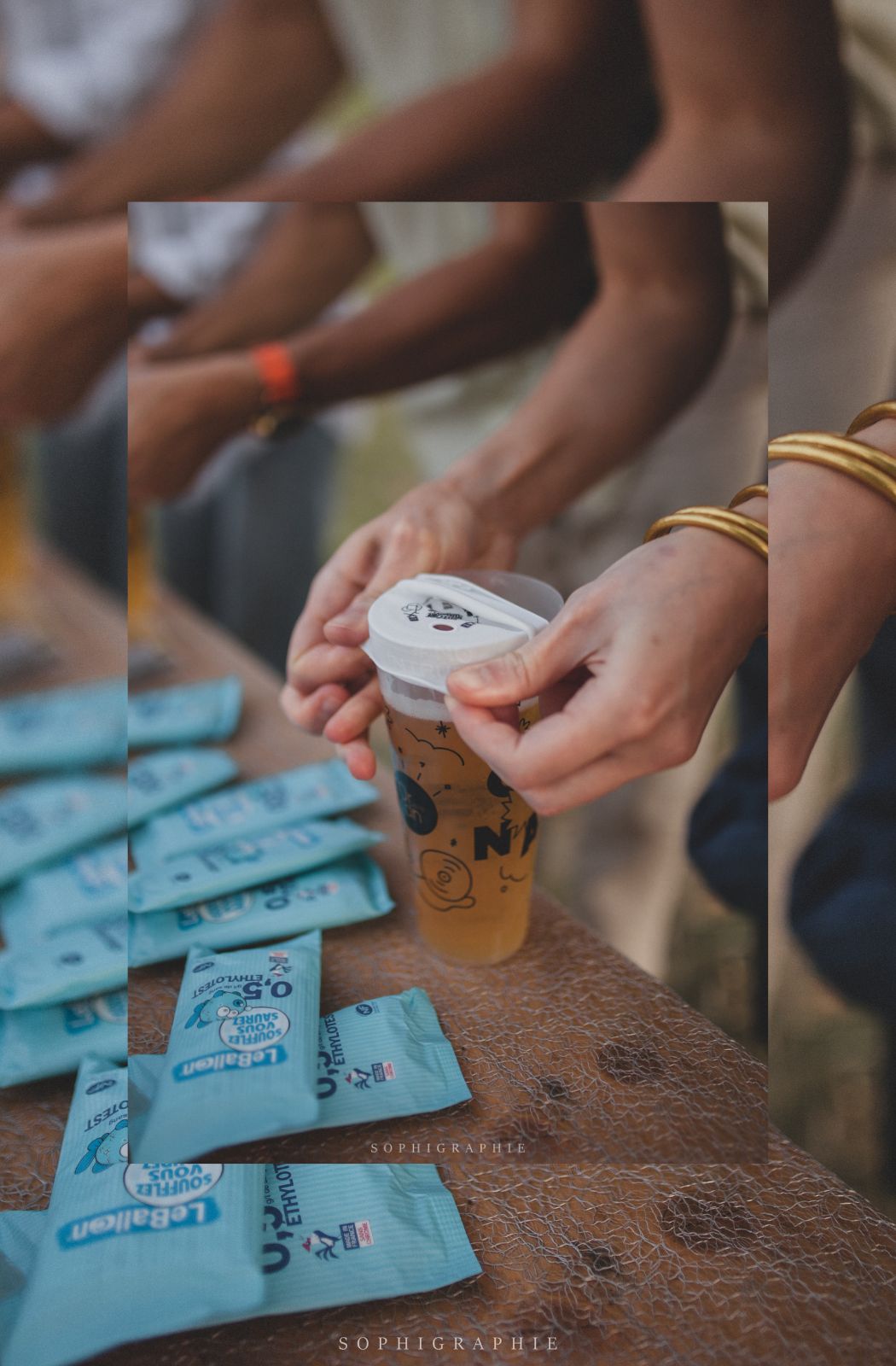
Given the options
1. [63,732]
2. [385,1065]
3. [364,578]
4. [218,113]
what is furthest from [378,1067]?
[218,113]

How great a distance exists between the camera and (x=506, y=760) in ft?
1.24

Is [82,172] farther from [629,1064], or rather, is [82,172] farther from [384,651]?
[629,1064]

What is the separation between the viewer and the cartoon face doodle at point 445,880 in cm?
43

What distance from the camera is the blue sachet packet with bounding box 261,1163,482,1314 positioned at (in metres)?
0.37

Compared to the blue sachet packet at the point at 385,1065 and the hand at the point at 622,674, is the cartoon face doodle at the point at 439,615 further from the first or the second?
the blue sachet packet at the point at 385,1065

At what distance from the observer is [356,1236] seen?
0.39m

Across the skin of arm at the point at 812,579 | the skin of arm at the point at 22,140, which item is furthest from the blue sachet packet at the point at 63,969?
the skin of arm at the point at 22,140

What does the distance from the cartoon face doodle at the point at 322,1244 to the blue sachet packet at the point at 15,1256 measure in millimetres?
109

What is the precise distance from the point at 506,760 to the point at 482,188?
471mm

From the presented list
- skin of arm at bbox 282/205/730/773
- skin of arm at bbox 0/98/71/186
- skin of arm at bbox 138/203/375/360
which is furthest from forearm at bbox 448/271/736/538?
skin of arm at bbox 0/98/71/186

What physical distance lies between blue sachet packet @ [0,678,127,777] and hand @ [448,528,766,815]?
1.39 ft

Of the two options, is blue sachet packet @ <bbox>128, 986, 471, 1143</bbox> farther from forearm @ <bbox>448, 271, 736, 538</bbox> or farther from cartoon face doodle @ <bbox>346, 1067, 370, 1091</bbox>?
forearm @ <bbox>448, 271, 736, 538</bbox>

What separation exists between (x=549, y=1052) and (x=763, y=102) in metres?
0.54

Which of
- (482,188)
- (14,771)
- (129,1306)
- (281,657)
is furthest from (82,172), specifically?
(129,1306)
